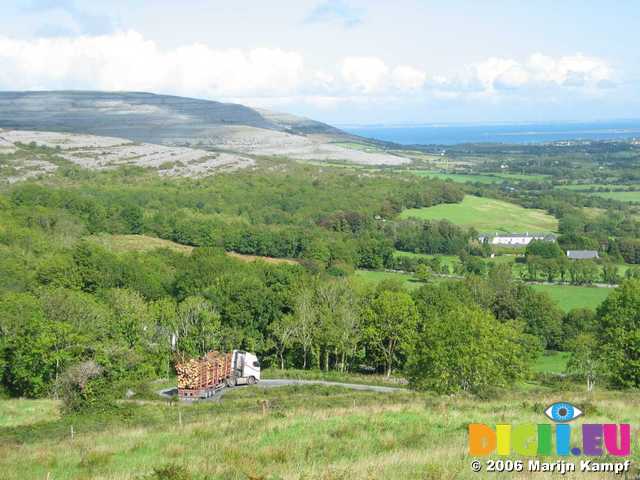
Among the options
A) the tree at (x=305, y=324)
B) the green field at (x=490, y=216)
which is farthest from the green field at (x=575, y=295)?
the green field at (x=490, y=216)

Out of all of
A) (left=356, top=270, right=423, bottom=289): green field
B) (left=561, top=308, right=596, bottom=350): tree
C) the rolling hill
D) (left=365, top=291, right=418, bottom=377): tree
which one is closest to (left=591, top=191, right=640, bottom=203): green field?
the rolling hill

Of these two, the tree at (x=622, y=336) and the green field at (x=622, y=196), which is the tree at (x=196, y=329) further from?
the green field at (x=622, y=196)

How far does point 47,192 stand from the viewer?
279 ft

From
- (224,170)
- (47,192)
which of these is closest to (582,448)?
(47,192)

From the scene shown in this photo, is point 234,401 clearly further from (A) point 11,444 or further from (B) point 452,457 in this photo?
(B) point 452,457

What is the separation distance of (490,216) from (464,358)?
8648cm

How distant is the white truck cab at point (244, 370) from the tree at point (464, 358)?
7.31m

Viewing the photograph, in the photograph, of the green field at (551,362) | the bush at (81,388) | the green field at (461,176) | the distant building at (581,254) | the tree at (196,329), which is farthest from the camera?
the green field at (461,176)

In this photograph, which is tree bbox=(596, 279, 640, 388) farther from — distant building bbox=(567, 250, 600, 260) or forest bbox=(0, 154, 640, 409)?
distant building bbox=(567, 250, 600, 260)

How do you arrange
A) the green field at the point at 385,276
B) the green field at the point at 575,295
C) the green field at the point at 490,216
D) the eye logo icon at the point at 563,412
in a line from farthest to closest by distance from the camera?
the green field at the point at 490,216
the green field at the point at 385,276
the green field at the point at 575,295
the eye logo icon at the point at 563,412

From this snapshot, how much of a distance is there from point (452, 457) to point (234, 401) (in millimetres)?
16128

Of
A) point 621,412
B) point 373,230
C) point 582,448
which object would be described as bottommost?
point 373,230

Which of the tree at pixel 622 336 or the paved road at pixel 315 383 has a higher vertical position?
the tree at pixel 622 336

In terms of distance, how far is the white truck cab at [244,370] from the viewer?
34625mm
